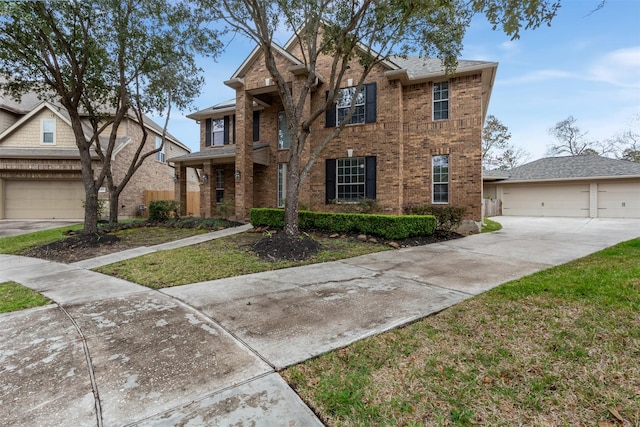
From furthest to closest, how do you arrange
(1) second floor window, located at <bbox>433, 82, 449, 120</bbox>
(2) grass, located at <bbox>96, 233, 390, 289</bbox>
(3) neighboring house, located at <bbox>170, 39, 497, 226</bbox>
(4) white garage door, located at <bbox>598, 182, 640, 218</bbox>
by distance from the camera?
(4) white garage door, located at <bbox>598, 182, 640, 218</bbox>
(1) second floor window, located at <bbox>433, 82, 449, 120</bbox>
(3) neighboring house, located at <bbox>170, 39, 497, 226</bbox>
(2) grass, located at <bbox>96, 233, 390, 289</bbox>

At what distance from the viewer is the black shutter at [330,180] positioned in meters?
13.3

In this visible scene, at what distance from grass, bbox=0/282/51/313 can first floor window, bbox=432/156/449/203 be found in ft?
39.7

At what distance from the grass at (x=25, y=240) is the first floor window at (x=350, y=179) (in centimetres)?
1027

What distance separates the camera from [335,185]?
13.4m

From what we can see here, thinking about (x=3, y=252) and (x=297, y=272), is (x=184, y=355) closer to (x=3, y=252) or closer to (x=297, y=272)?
(x=297, y=272)

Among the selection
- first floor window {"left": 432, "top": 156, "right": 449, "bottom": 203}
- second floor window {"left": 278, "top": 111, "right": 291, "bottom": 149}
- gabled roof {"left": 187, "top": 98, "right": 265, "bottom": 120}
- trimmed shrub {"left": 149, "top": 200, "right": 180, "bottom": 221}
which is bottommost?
trimmed shrub {"left": 149, "top": 200, "right": 180, "bottom": 221}

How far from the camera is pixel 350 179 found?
13.3 metres

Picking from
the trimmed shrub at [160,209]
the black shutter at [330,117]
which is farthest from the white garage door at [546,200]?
the trimmed shrub at [160,209]

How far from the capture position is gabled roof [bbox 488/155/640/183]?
19141mm

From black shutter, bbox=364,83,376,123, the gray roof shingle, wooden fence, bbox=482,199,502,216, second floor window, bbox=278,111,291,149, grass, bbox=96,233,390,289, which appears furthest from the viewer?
wooden fence, bbox=482,199,502,216

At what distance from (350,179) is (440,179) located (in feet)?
12.2

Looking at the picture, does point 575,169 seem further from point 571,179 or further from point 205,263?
point 205,263

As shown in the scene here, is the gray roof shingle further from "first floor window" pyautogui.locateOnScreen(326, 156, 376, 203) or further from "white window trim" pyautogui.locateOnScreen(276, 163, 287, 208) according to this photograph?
"white window trim" pyautogui.locateOnScreen(276, 163, 287, 208)

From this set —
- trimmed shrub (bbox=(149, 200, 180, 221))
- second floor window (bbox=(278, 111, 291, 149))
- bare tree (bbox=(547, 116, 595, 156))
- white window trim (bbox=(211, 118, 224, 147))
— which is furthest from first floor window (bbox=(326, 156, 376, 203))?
bare tree (bbox=(547, 116, 595, 156))
